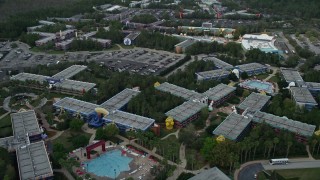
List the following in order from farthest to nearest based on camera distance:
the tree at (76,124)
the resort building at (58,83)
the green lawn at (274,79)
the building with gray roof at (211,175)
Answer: the green lawn at (274,79) → the resort building at (58,83) → the tree at (76,124) → the building with gray roof at (211,175)

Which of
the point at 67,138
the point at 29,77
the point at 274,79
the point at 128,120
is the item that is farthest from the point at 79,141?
the point at 274,79

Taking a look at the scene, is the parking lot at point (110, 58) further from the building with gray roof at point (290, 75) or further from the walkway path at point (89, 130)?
the building with gray roof at point (290, 75)

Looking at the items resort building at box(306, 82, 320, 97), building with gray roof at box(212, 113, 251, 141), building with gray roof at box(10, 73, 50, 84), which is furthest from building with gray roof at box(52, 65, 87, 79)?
resort building at box(306, 82, 320, 97)

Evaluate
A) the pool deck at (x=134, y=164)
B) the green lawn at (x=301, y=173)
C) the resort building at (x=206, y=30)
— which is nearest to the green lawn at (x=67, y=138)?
the pool deck at (x=134, y=164)

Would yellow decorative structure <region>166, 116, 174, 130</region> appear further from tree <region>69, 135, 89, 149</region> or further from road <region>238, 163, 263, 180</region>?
road <region>238, 163, 263, 180</region>

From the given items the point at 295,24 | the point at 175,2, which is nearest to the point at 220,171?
the point at 295,24

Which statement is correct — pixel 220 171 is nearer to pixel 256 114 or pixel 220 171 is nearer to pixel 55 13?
pixel 256 114
